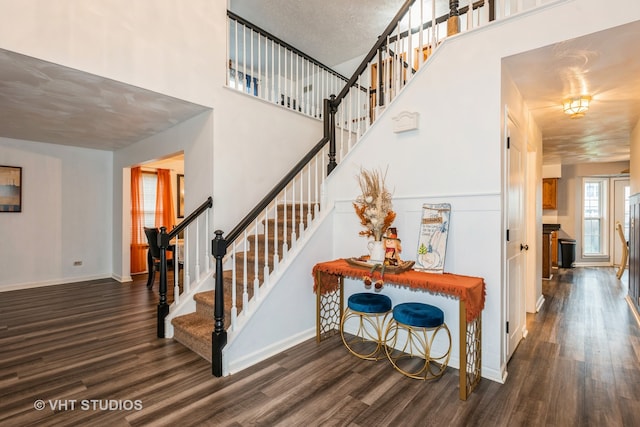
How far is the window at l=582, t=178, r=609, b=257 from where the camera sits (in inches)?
318

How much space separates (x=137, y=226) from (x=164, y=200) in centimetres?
84

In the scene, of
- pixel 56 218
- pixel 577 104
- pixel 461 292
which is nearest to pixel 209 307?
pixel 461 292

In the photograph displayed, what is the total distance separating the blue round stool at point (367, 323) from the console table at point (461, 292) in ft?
0.83

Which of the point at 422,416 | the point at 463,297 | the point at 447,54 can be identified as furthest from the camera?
the point at 447,54

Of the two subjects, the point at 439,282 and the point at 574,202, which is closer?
the point at 439,282

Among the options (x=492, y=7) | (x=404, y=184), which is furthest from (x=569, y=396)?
(x=492, y=7)

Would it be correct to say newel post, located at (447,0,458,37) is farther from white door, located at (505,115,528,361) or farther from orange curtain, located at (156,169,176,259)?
orange curtain, located at (156,169,176,259)

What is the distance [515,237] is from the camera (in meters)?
2.97

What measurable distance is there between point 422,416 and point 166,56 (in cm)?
406

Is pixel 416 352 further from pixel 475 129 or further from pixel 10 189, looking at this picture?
pixel 10 189

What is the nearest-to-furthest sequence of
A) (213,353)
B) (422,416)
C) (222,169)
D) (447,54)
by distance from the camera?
(422,416) → (213,353) → (447,54) → (222,169)

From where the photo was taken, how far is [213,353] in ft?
8.45

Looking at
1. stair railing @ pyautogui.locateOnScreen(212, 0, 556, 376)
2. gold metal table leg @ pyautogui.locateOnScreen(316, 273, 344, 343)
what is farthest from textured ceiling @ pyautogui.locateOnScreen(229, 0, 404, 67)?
gold metal table leg @ pyautogui.locateOnScreen(316, 273, 344, 343)

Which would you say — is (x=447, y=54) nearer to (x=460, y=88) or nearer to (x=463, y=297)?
(x=460, y=88)
